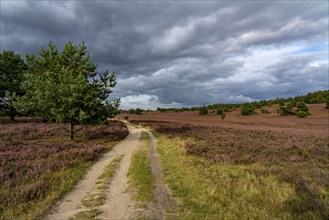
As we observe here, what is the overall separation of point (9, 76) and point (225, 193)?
47494 millimetres

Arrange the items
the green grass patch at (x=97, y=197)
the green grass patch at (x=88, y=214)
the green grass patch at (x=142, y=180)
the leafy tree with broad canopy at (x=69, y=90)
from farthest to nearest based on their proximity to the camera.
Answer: the leafy tree with broad canopy at (x=69, y=90)
the green grass patch at (x=142, y=180)
the green grass patch at (x=97, y=197)
the green grass patch at (x=88, y=214)

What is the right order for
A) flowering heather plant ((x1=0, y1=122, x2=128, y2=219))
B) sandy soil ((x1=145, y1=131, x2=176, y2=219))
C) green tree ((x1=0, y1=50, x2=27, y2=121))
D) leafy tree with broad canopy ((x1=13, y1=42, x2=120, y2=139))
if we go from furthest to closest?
green tree ((x1=0, y1=50, x2=27, y2=121)) < leafy tree with broad canopy ((x1=13, y1=42, x2=120, y2=139)) < flowering heather plant ((x1=0, y1=122, x2=128, y2=219)) < sandy soil ((x1=145, y1=131, x2=176, y2=219))

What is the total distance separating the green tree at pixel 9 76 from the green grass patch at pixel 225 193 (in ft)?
135

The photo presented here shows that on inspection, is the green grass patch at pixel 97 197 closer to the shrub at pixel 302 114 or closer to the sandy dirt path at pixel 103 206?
the sandy dirt path at pixel 103 206

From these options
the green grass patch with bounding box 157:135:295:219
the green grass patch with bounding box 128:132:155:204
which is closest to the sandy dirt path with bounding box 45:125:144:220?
the green grass patch with bounding box 128:132:155:204

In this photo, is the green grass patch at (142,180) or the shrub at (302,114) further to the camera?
the shrub at (302,114)

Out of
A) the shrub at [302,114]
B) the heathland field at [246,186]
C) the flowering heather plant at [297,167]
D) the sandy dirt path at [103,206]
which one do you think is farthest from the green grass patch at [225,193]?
the shrub at [302,114]

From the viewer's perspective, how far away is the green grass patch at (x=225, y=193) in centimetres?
746

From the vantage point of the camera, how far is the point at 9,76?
4434 cm

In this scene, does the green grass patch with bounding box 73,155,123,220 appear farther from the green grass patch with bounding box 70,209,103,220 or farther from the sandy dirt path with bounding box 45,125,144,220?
the sandy dirt path with bounding box 45,125,144,220

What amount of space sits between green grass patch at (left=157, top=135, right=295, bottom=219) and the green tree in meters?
41.0

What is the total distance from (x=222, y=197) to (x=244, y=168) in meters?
5.51

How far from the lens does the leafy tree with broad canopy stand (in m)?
22.5

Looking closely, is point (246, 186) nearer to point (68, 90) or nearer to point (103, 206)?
point (103, 206)
